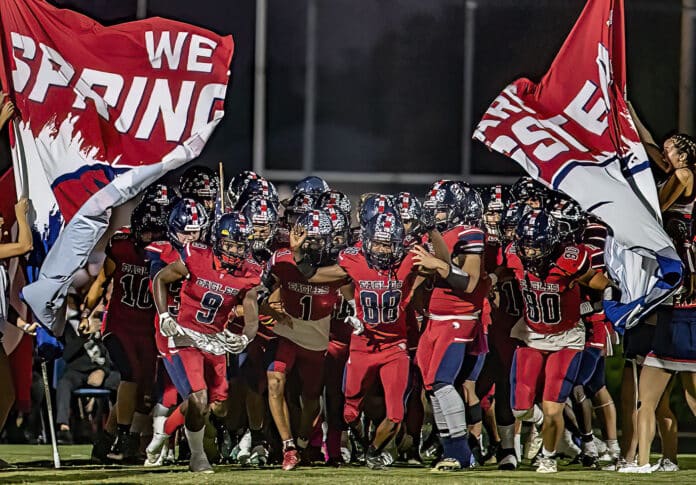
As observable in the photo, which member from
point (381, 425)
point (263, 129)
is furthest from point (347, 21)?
point (381, 425)

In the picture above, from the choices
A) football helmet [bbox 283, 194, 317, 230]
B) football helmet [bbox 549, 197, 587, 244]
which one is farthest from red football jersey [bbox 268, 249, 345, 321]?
football helmet [bbox 549, 197, 587, 244]

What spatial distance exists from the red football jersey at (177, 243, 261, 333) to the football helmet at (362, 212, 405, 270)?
76cm

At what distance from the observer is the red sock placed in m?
9.96

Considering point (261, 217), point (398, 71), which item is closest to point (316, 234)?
point (261, 217)

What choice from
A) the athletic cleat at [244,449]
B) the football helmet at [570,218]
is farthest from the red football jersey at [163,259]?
the football helmet at [570,218]

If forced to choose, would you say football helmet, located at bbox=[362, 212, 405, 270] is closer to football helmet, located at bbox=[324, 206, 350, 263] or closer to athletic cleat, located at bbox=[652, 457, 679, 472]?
football helmet, located at bbox=[324, 206, 350, 263]

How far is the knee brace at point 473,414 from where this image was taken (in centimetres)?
1045

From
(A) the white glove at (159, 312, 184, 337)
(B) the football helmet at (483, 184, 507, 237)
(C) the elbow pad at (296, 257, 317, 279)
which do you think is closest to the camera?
(A) the white glove at (159, 312, 184, 337)

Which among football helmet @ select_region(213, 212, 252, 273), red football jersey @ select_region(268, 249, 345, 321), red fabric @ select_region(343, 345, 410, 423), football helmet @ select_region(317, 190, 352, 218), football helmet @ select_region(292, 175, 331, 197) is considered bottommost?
red fabric @ select_region(343, 345, 410, 423)

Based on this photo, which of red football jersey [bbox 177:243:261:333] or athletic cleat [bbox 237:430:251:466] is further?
athletic cleat [bbox 237:430:251:466]

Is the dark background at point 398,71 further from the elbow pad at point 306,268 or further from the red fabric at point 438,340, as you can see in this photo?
the red fabric at point 438,340

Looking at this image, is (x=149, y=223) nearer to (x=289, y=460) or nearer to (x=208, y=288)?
(x=208, y=288)

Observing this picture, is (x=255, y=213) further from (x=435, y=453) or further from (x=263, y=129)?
(x=263, y=129)

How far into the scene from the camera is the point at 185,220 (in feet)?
33.3
